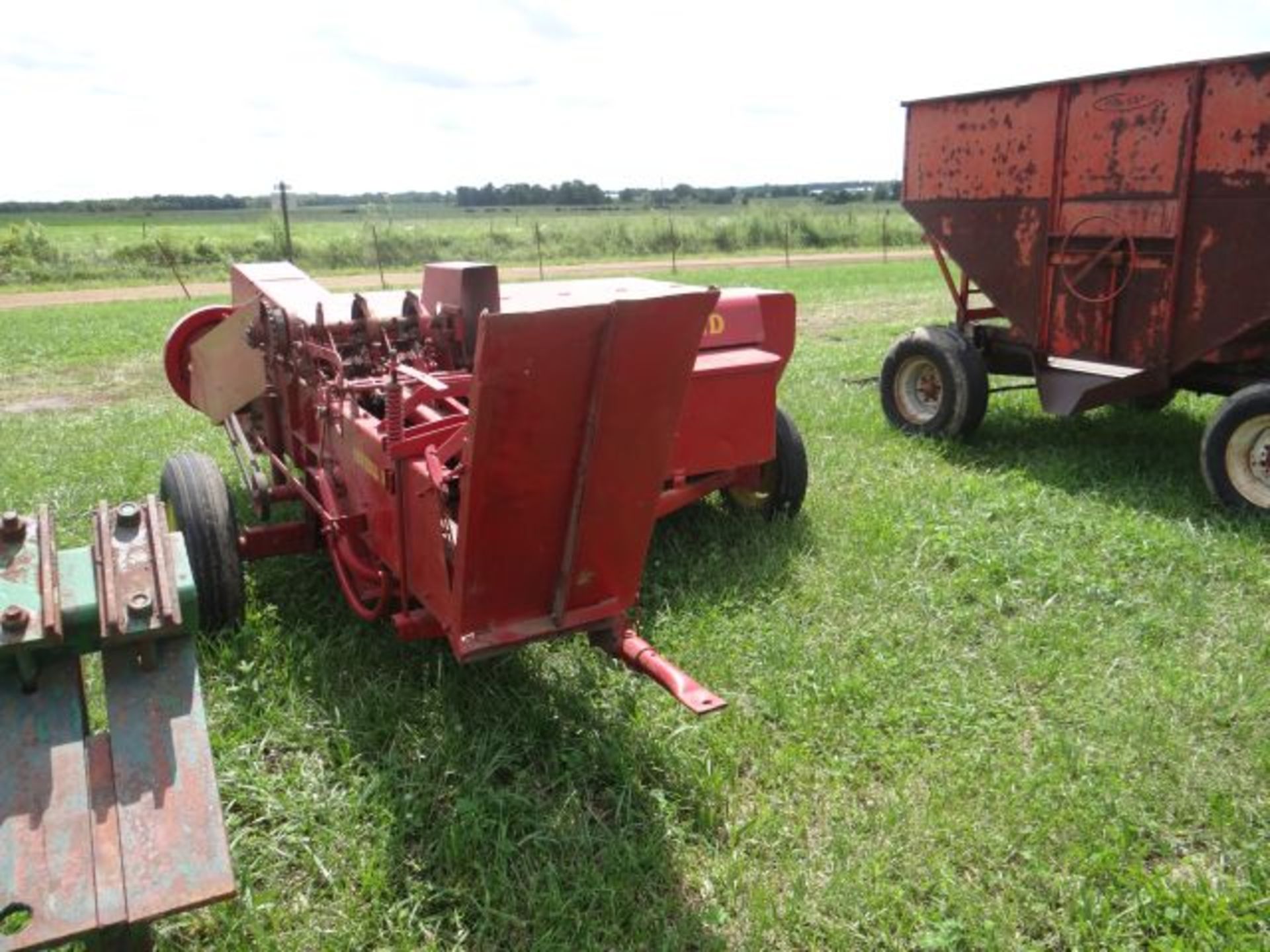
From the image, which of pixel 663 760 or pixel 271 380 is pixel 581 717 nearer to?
pixel 663 760

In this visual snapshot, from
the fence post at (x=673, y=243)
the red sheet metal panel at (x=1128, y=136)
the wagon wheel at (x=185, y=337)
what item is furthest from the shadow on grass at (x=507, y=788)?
the fence post at (x=673, y=243)

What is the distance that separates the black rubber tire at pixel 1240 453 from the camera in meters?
5.39

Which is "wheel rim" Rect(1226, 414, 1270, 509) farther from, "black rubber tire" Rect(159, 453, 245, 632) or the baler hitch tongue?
"black rubber tire" Rect(159, 453, 245, 632)

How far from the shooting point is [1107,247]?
6.37 meters

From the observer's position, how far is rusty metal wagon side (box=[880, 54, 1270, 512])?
18.2 ft

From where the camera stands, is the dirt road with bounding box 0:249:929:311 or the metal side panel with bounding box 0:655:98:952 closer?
the metal side panel with bounding box 0:655:98:952

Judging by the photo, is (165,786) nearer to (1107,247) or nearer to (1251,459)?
(1251,459)

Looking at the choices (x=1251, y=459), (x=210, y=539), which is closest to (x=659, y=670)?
(x=210, y=539)

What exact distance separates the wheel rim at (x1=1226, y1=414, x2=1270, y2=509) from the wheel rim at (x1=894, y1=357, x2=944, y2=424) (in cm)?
211

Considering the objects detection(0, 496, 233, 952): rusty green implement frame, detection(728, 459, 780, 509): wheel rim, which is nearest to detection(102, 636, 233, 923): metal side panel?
detection(0, 496, 233, 952): rusty green implement frame

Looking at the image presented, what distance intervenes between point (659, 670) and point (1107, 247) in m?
4.87

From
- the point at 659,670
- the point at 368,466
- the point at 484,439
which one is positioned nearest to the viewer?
the point at 484,439

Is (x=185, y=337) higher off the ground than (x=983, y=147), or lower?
lower

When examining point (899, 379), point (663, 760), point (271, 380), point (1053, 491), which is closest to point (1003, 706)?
point (663, 760)
